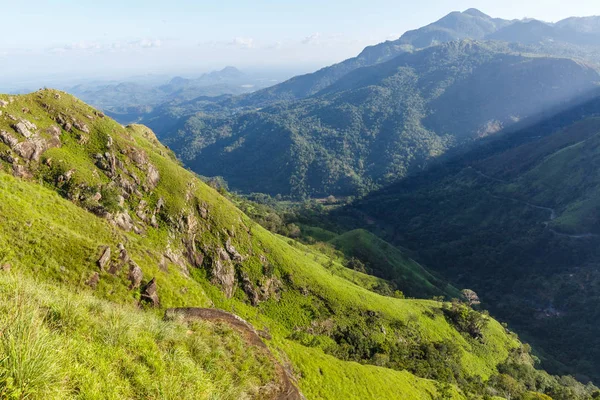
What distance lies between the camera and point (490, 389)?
66.3 metres

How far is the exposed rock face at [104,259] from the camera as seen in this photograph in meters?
34.8

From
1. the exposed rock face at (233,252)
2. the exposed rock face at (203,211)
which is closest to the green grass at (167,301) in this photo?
the exposed rock face at (203,211)

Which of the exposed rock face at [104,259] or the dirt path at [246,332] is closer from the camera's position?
the dirt path at [246,332]

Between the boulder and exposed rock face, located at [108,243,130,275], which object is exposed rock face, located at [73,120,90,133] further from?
exposed rock face, located at [108,243,130,275]

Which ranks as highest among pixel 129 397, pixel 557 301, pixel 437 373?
pixel 129 397

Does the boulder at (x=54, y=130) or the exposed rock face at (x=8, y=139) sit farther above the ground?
the boulder at (x=54, y=130)

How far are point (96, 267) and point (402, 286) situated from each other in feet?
398

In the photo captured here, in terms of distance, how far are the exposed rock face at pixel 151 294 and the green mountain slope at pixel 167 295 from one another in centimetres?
21

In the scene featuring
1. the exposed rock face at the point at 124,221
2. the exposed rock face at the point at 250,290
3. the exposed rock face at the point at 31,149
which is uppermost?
the exposed rock face at the point at 31,149

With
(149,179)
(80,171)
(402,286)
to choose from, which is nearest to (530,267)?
(402,286)

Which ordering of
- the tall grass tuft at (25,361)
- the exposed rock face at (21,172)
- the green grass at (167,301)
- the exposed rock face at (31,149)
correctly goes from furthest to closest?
the exposed rock face at (31,149) < the exposed rock face at (21,172) < the green grass at (167,301) < the tall grass tuft at (25,361)

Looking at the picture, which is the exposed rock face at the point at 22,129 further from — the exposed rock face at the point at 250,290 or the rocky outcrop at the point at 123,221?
the exposed rock face at the point at 250,290

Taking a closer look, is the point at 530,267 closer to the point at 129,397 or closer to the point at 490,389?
the point at 490,389

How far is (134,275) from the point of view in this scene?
37000 millimetres
